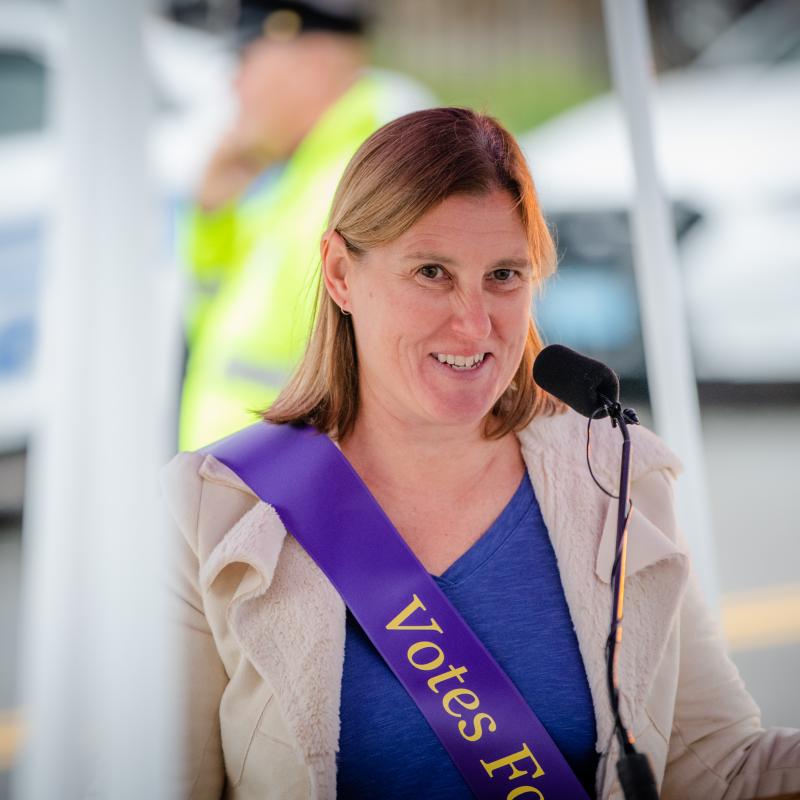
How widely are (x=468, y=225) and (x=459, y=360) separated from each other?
189 millimetres

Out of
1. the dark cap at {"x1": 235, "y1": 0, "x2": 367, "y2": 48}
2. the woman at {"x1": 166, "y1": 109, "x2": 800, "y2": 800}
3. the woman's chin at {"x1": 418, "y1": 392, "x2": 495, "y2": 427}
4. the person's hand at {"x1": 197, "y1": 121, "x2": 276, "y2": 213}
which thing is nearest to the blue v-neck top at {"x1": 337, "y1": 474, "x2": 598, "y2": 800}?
the woman at {"x1": 166, "y1": 109, "x2": 800, "y2": 800}

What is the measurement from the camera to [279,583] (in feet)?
4.54

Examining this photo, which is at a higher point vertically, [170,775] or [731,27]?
[731,27]

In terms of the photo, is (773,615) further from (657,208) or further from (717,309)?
(717,309)

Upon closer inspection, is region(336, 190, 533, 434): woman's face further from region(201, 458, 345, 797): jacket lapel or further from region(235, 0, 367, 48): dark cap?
region(235, 0, 367, 48): dark cap

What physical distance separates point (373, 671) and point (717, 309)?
5137mm

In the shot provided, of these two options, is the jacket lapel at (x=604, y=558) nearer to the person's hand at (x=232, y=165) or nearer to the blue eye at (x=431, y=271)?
the blue eye at (x=431, y=271)

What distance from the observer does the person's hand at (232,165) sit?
9.84 feet

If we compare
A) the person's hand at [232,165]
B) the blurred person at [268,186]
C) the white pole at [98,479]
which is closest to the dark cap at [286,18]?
the blurred person at [268,186]

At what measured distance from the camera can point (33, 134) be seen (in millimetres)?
3463

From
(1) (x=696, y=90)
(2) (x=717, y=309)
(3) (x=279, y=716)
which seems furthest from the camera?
(2) (x=717, y=309)

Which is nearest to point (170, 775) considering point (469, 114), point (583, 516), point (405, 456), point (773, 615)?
point (405, 456)

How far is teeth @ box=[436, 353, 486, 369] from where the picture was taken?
1.41 metres

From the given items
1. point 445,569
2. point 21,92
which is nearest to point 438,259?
point 445,569
